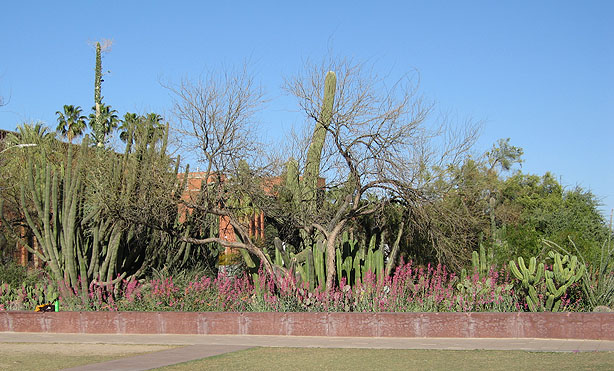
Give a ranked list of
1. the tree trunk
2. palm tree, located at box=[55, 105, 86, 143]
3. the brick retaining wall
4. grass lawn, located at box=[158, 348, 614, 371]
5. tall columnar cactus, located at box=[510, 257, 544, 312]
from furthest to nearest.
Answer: palm tree, located at box=[55, 105, 86, 143]
the tree trunk
tall columnar cactus, located at box=[510, 257, 544, 312]
the brick retaining wall
grass lawn, located at box=[158, 348, 614, 371]

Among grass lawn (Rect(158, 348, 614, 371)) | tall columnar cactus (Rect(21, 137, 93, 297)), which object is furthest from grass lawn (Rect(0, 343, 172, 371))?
tall columnar cactus (Rect(21, 137, 93, 297))

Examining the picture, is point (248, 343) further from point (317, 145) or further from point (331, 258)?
point (317, 145)

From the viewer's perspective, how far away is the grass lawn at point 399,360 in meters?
10.1

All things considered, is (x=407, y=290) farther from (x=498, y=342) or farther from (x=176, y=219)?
(x=176, y=219)

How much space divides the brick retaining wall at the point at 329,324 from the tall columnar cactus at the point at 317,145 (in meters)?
4.71

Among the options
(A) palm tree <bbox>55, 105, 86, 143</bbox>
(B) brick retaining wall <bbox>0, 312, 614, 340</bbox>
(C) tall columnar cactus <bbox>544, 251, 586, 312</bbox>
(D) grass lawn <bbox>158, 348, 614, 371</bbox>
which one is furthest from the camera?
(A) palm tree <bbox>55, 105, 86, 143</bbox>

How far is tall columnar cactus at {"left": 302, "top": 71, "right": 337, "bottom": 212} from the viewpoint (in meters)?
17.6

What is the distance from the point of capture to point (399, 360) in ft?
35.9

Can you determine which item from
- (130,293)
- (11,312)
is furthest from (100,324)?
(11,312)

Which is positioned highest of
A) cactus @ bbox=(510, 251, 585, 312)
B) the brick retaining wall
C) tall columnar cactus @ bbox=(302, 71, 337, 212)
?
tall columnar cactus @ bbox=(302, 71, 337, 212)

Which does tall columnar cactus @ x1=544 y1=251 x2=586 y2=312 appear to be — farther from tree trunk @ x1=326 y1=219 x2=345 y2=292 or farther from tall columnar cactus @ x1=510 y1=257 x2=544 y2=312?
tree trunk @ x1=326 y1=219 x2=345 y2=292

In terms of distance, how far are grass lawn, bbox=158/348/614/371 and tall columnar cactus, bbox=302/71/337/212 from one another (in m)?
6.86

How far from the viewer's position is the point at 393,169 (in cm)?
1738

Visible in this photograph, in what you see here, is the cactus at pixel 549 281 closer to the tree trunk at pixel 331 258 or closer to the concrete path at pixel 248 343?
the concrete path at pixel 248 343
